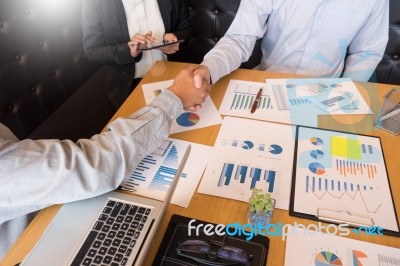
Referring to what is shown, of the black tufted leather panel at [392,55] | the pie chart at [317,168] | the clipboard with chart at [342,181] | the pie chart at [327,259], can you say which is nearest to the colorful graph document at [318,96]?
the clipboard with chart at [342,181]

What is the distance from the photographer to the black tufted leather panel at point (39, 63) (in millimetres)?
1201

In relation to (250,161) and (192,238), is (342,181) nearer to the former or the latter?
(250,161)

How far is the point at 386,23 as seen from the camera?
1.14 metres

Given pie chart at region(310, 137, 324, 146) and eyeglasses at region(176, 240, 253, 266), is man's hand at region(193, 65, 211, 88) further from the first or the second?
eyeglasses at region(176, 240, 253, 266)

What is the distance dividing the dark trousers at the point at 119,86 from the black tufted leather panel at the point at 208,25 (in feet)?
1.33

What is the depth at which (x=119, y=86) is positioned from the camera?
1.40 meters

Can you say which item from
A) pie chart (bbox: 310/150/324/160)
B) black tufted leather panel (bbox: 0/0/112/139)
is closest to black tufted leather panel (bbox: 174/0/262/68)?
black tufted leather panel (bbox: 0/0/112/139)

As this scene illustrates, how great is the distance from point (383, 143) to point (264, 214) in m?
0.42

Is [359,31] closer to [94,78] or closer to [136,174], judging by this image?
[136,174]

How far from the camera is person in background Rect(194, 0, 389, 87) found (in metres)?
1.11

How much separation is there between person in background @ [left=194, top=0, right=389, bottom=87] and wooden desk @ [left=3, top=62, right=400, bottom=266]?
8.2 inches

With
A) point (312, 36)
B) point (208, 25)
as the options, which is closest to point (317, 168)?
point (312, 36)


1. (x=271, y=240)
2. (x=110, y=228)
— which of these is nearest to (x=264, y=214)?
(x=271, y=240)

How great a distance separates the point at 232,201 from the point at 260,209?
90 mm
